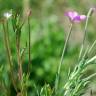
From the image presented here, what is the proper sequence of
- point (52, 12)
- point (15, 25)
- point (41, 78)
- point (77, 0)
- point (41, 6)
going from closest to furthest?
point (15, 25), point (41, 78), point (77, 0), point (52, 12), point (41, 6)

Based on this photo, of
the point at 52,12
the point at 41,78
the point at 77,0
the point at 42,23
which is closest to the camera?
the point at 41,78

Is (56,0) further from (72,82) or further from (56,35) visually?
(72,82)

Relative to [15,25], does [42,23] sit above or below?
below

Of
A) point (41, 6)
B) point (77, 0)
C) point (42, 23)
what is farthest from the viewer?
point (41, 6)

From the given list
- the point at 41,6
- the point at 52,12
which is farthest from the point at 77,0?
the point at 41,6

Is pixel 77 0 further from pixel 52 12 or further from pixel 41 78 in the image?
pixel 52 12

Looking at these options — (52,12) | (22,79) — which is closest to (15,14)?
(22,79)

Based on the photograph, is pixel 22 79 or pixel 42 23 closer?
pixel 22 79

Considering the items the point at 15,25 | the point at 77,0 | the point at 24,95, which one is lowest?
the point at 77,0

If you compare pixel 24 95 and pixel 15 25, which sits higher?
pixel 15 25
